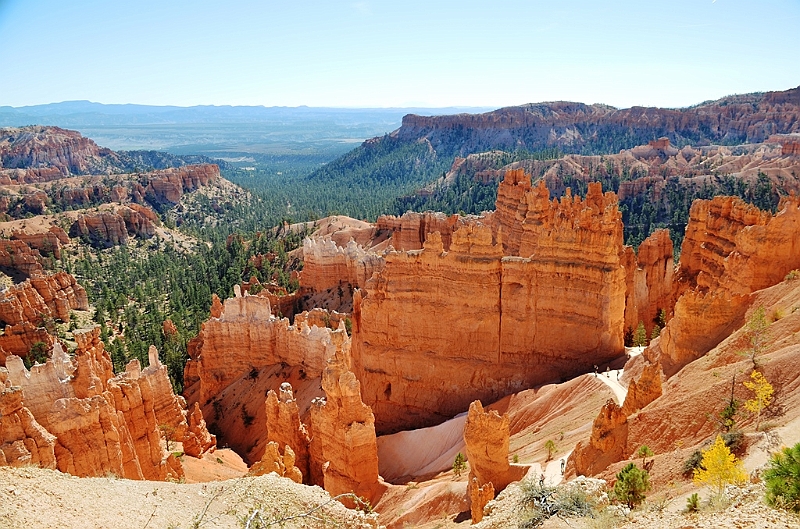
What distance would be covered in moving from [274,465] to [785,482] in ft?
46.4

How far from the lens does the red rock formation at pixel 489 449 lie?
1827cm

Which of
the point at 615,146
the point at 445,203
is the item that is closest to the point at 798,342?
the point at 445,203

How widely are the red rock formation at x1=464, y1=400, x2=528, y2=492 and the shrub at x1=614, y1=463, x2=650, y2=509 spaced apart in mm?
5868

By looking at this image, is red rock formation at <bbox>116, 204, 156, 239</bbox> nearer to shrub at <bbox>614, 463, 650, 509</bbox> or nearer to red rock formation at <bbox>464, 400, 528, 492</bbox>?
red rock formation at <bbox>464, 400, 528, 492</bbox>

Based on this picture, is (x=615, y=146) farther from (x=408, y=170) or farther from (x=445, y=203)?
(x=445, y=203)

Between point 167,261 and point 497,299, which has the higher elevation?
point 497,299

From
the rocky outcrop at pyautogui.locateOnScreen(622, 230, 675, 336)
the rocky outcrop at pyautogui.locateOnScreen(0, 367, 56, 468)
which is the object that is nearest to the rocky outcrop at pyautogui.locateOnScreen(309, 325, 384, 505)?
the rocky outcrop at pyautogui.locateOnScreen(0, 367, 56, 468)

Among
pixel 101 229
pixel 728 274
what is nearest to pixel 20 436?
pixel 728 274

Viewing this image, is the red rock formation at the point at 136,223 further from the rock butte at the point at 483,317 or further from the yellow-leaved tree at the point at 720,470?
the yellow-leaved tree at the point at 720,470

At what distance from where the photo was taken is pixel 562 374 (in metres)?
26.3

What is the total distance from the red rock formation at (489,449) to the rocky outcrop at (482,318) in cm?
846

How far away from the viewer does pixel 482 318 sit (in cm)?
2784

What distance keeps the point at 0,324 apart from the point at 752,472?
54.4 m

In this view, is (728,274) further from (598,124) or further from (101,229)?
(598,124)
